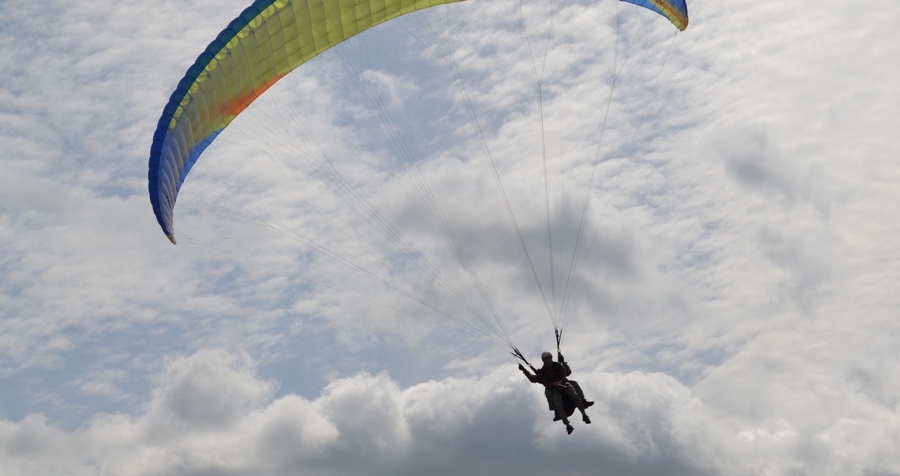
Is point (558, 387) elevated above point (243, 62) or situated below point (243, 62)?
below

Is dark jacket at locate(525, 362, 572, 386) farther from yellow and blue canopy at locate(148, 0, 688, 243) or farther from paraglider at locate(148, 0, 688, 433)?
yellow and blue canopy at locate(148, 0, 688, 243)

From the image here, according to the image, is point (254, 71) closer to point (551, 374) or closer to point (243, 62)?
point (243, 62)

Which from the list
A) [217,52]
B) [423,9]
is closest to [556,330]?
[423,9]

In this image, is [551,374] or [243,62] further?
[243,62]

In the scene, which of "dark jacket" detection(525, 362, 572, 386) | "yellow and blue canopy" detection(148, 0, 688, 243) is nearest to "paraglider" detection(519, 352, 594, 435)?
"dark jacket" detection(525, 362, 572, 386)

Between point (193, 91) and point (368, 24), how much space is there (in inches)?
149

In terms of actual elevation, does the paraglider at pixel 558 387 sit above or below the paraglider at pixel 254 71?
below

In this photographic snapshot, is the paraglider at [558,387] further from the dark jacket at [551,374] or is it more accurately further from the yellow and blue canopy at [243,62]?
the yellow and blue canopy at [243,62]

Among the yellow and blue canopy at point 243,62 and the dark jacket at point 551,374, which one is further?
the dark jacket at point 551,374

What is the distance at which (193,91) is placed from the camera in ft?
75.2

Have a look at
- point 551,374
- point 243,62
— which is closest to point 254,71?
point 243,62

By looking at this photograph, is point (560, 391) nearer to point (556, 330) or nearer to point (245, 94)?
point (556, 330)

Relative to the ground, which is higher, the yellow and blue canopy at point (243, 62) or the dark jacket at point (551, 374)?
the yellow and blue canopy at point (243, 62)

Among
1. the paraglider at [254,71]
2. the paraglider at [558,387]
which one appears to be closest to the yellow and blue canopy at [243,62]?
the paraglider at [254,71]
